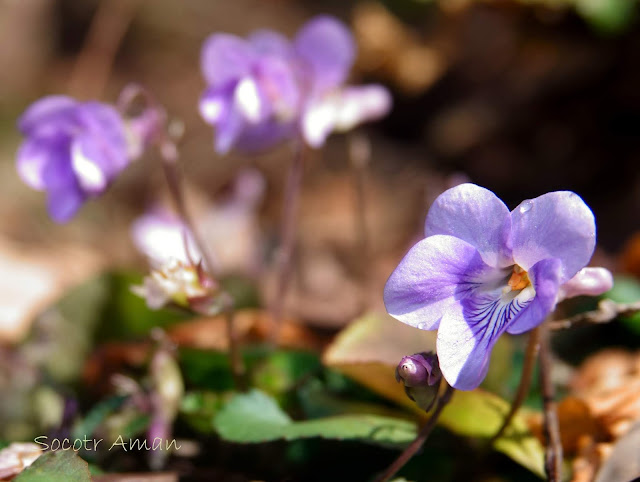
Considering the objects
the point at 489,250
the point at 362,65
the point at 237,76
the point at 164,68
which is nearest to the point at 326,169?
the point at 362,65

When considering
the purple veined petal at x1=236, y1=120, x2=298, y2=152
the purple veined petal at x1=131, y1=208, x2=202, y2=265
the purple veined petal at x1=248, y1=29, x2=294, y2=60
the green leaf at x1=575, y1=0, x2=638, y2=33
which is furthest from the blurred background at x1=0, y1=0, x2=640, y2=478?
the purple veined petal at x1=248, y1=29, x2=294, y2=60

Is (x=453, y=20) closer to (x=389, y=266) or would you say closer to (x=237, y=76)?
(x=389, y=266)

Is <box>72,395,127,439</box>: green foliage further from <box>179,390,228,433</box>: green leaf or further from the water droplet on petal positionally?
the water droplet on petal

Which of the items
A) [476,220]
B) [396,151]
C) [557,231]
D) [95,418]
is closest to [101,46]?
Answer: [396,151]

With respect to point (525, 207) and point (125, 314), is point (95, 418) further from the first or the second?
point (525, 207)

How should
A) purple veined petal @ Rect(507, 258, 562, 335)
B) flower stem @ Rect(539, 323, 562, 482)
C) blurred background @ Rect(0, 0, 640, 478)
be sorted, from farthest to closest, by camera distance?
blurred background @ Rect(0, 0, 640, 478), flower stem @ Rect(539, 323, 562, 482), purple veined petal @ Rect(507, 258, 562, 335)

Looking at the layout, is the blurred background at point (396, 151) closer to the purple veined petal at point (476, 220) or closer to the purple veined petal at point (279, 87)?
the purple veined petal at point (279, 87)
